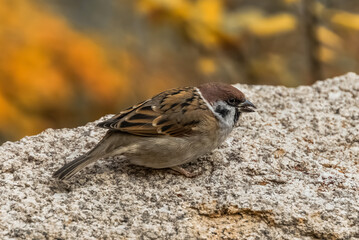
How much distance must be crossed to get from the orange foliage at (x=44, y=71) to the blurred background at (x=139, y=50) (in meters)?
0.01

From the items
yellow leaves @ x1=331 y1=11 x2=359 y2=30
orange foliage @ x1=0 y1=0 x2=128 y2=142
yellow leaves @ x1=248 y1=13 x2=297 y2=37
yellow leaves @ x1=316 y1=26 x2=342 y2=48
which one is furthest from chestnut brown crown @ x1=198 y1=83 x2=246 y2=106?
orange foliage @ x1=0 y1=0 x2=128 y2=142

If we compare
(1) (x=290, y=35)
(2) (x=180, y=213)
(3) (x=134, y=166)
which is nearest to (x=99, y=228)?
(2) (x=180, y=213)

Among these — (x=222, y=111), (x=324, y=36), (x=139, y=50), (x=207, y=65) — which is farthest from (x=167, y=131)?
(x=139, y=50)

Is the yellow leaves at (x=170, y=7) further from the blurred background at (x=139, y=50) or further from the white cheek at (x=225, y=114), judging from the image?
the white cheek at (x=225, y=114)

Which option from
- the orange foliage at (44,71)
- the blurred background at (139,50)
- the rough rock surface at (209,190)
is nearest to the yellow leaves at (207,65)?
the blurred background at (139,50)

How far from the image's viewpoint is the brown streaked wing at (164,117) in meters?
3.46

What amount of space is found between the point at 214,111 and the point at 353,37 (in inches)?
173

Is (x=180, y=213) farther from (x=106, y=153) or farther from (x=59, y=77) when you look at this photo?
(x=59, y=77)

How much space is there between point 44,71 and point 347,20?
10.2 ft

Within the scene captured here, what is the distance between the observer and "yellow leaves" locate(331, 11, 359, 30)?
4848 mm

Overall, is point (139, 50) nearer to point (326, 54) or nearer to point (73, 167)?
point (326, 54)

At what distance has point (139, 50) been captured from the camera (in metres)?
7.20

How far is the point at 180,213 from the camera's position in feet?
10.2

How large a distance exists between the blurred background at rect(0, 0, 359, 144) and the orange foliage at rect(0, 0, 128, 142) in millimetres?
11
